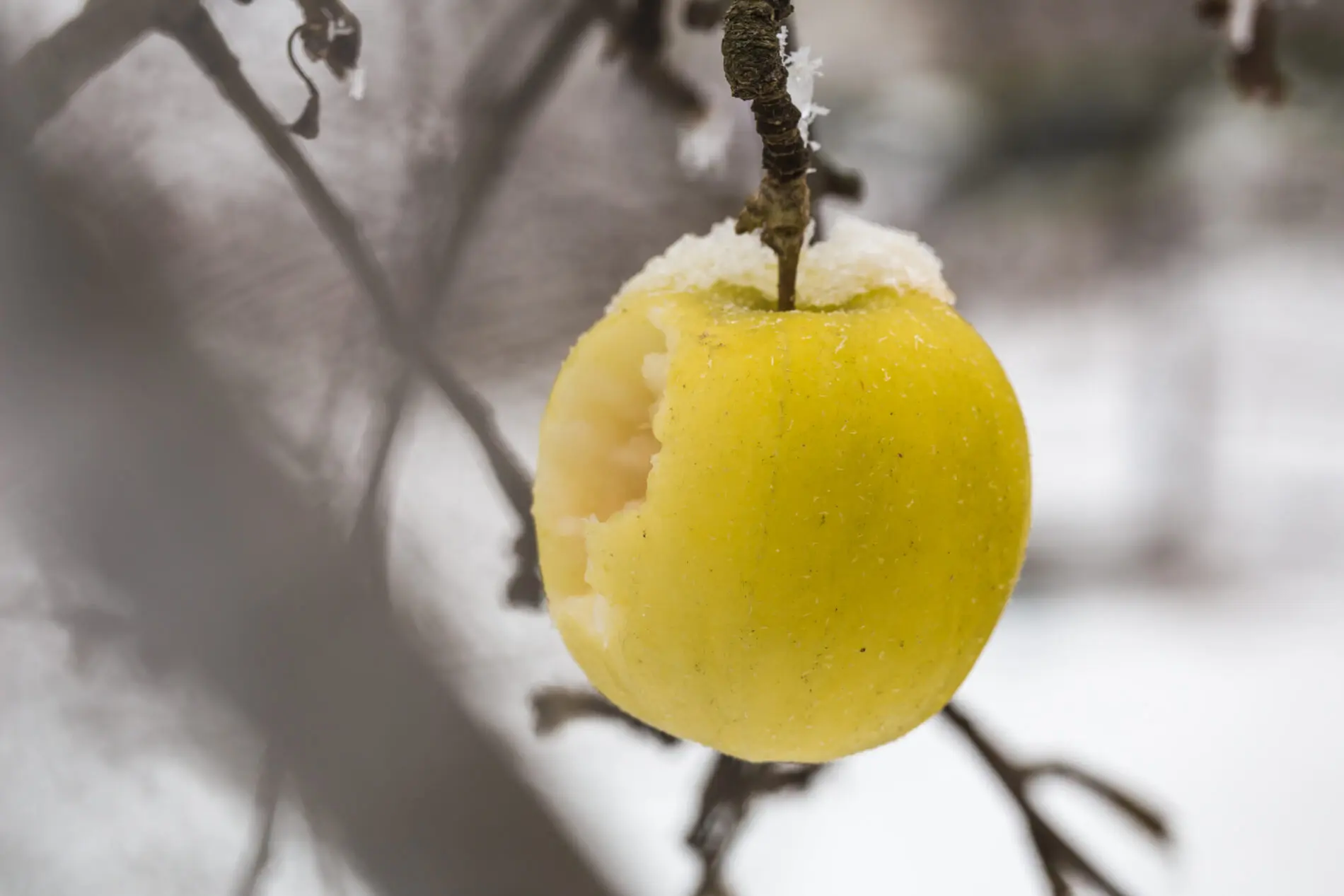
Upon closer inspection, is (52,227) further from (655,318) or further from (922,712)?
(922,712)

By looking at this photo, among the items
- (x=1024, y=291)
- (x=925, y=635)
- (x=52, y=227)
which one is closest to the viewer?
(x=925, y=635)

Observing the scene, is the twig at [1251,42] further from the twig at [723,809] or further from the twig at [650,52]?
the twig at [723,809]

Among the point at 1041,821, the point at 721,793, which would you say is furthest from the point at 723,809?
the point at 1041,821

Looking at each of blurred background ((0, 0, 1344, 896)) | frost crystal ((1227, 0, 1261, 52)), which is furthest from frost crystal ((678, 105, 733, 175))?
frost crystal ((1227, 0, 1261, 52))

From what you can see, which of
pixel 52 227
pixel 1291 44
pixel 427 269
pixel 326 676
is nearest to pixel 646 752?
pixel 326 676

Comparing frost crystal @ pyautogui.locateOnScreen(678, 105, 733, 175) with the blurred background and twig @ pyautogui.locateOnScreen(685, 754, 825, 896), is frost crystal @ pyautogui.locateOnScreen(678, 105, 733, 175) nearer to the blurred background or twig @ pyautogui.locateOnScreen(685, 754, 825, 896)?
the blurred background

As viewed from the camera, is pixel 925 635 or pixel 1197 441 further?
pixel 1197 441
